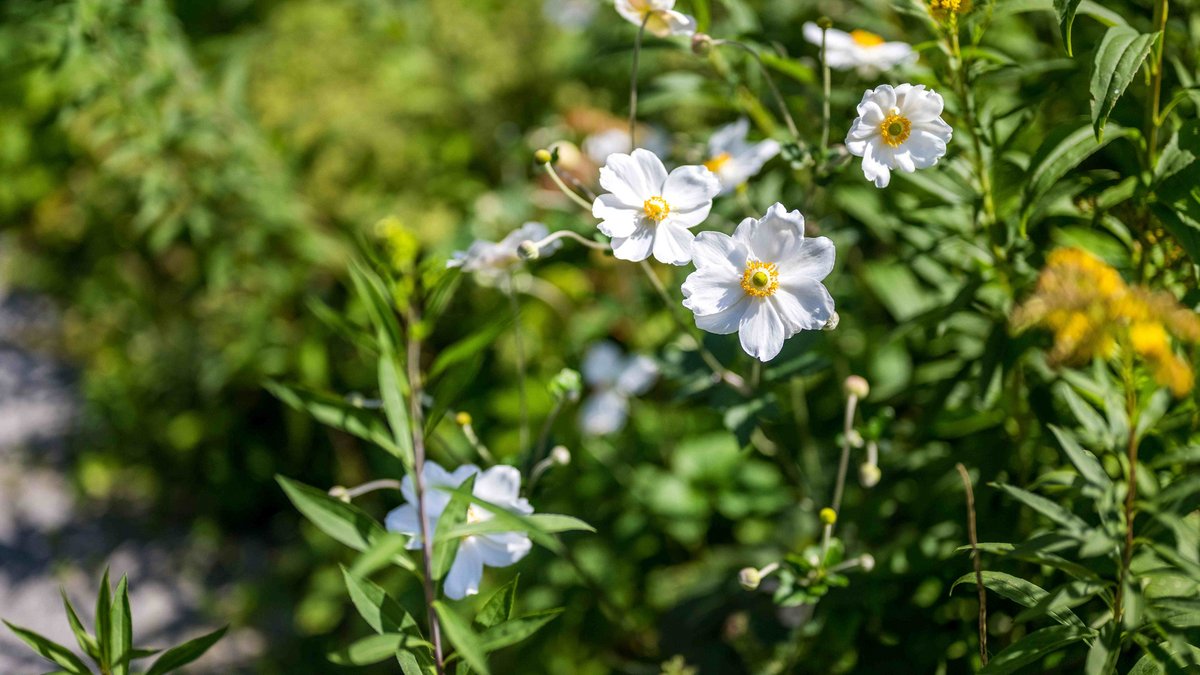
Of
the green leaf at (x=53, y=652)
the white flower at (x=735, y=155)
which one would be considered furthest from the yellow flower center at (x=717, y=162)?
the green leaf at (x=53, y=652)

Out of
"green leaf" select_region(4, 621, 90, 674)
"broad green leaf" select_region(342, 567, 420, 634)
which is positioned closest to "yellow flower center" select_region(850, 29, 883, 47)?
"broad green leaf" select_region(342, 567, 420, 634)

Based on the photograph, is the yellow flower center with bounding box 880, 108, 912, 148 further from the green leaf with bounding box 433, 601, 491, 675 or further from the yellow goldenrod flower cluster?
the green leaf with bounding box 433, 601, 491, 675

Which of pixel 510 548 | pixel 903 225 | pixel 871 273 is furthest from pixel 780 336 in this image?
pixel 871 273

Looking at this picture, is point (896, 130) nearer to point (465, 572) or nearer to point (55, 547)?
point (465, 572)

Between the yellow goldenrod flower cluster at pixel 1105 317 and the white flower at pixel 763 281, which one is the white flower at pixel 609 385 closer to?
the white flower at pixel 763 281

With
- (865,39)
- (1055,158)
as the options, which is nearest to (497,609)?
(1055,158)
